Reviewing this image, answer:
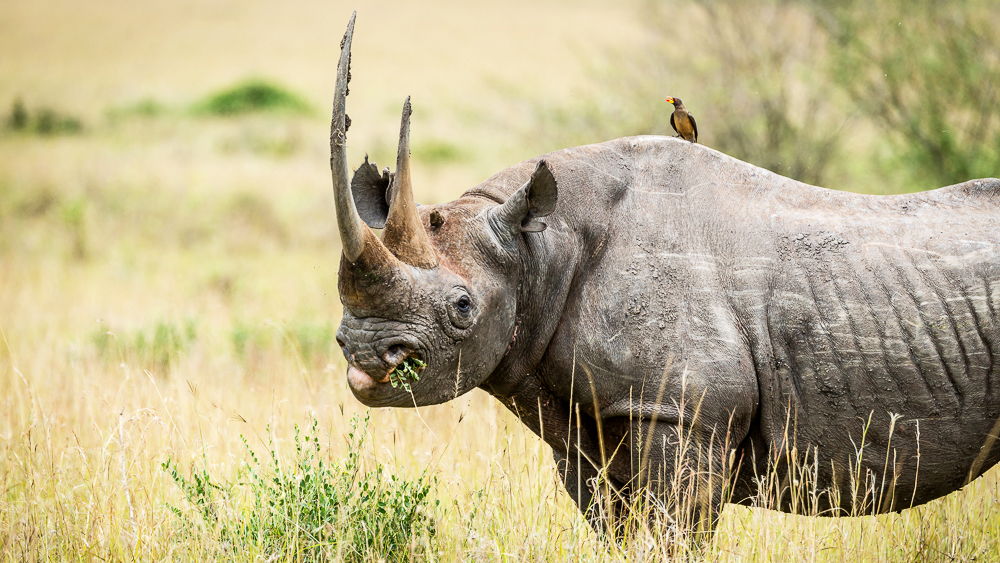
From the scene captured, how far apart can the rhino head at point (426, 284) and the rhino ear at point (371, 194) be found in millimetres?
264

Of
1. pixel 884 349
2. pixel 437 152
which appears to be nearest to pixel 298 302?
pixel 884 349

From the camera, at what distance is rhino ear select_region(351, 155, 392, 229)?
4.04m

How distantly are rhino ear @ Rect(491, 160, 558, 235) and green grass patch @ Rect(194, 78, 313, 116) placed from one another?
30.4 metres

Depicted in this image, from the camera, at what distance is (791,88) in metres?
13.3

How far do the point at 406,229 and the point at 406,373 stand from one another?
57 centimetres

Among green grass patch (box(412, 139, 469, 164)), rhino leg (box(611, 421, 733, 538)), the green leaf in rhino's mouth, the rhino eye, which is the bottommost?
rhino leg (box(611, 421, 733, 538))

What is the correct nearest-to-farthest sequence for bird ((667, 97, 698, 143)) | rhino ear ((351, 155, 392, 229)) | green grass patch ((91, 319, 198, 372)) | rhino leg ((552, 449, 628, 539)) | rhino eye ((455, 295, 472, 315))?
rhino eye ((455, 295, 472, 315)) → rhino ear ((351, 155, 392, 229)) → rhino leg ((552, 449, 628, 539)) → bird ((667, 97, 698, 143)) → green grass patch ((91, 319, 198, 372))

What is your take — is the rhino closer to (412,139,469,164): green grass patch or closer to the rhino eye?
the rhino eye

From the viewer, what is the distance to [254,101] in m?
34.2

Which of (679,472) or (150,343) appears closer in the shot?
(679,472)

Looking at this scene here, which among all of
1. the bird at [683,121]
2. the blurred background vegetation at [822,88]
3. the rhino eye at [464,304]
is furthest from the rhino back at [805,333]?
the blurred background vegetation at [822,88]

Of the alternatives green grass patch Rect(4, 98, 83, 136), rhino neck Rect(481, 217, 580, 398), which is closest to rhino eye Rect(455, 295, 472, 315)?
rhino neck Rect(481, 217, 580, 398)

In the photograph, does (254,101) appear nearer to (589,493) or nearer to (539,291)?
(589,493)

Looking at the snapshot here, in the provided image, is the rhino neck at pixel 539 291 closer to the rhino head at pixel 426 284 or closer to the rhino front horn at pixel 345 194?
the rhino head at pixel 426 284
